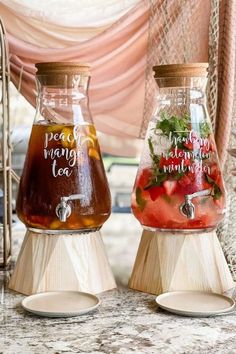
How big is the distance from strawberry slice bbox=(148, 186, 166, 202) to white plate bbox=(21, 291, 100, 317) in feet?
0.71

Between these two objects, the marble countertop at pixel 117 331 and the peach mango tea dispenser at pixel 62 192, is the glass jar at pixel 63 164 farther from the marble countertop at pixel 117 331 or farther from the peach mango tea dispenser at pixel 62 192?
the marble countertop at pixel 117 331

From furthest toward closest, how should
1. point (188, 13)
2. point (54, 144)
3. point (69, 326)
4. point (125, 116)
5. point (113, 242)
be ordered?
point (113, 242), point (125, 116), point (188, 13), point (54, 144), point (69, 326)

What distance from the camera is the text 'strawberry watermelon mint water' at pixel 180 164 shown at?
115 centimetres

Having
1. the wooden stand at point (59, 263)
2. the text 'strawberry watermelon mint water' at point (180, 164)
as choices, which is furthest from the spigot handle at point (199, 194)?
the wooden stand at point (59, 263)

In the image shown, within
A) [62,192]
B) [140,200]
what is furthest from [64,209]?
[140,200]

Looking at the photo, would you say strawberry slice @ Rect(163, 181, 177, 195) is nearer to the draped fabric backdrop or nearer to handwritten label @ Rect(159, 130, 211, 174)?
handwritten label @ Rect(159, 130, 211, 174)

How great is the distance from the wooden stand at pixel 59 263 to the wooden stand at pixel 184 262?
0.37 ft

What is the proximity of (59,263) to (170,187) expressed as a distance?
0.26 metres

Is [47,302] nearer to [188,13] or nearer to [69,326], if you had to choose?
[69,326]

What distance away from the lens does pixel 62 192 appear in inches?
45.5

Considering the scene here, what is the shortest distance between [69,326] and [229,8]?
779 millimetres

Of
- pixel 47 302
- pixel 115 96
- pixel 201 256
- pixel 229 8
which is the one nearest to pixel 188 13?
A: pixel 229 8

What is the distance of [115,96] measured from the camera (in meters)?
1.53

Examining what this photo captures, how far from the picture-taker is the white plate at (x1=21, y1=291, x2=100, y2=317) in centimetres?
105
